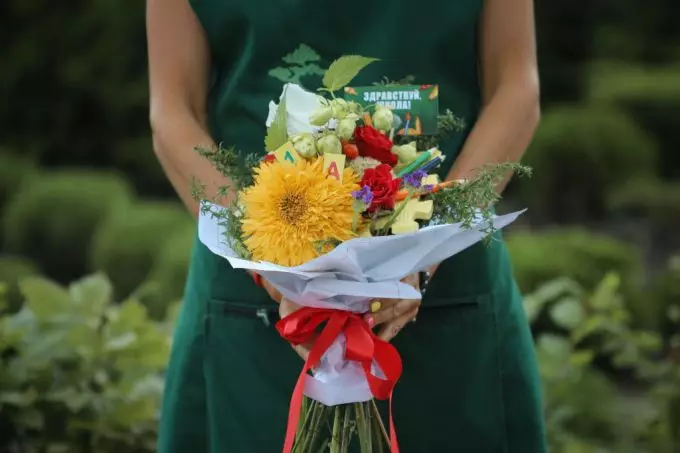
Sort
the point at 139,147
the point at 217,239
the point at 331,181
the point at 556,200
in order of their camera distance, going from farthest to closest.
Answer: the point at 139,147 < the point at 556,200 < the point at 217,239 < the point at 331,181

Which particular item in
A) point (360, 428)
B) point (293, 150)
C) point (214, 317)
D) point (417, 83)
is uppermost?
point (417, 83)

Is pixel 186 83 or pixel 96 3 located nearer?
pixel 186 83

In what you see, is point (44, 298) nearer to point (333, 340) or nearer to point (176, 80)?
point (176, 80)

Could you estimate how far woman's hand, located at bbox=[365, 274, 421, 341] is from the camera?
2037 mm

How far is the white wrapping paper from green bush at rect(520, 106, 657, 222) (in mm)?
5437

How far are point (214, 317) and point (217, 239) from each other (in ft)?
1.39

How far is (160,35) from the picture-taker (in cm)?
235

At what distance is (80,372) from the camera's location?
142 inches

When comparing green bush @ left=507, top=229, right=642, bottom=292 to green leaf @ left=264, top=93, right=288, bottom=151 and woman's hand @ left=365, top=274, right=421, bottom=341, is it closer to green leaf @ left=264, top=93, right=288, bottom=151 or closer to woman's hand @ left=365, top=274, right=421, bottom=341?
woman's hand @ left=365, top=274, right=421, bottom=341

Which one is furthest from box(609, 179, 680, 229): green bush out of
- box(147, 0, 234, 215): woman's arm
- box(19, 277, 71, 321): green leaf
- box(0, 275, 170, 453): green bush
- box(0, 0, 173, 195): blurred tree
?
box(147, 0, 234, 215): woman's arm

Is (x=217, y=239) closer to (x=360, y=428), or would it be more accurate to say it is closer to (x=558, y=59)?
(x=360, y=428)

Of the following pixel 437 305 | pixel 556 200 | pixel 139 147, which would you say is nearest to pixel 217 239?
pixel 437 305

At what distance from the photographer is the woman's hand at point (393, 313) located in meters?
2.04

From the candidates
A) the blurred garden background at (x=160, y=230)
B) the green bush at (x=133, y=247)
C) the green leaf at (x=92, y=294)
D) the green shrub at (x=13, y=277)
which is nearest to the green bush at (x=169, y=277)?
the blurred garden background at (x=160, y=230)
